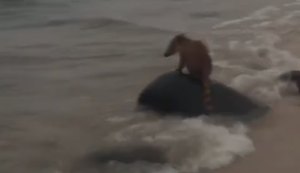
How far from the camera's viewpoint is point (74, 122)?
640 cm

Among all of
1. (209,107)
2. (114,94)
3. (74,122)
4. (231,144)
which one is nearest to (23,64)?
(114,94)

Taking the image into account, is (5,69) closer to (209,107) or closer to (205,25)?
(209,107)

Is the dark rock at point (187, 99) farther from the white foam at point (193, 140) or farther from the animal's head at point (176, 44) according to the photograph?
the animal's head at point (176, 44)

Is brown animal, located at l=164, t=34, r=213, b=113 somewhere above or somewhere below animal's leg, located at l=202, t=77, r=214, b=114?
above

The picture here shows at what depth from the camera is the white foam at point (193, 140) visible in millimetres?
5324

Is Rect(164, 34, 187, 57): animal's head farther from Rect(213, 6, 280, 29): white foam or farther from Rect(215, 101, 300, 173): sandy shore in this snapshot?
Rect(213, 6, 280, 29): white foam

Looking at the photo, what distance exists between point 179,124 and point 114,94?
1.33 metres

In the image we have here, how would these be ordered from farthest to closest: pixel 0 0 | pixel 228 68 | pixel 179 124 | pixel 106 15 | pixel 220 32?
pixel 0 0
pixel 106 15
pixel 220 32
pixel 228 68
pixel 179 124

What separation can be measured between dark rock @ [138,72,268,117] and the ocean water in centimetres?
16

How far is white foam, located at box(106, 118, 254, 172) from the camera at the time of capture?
532cm

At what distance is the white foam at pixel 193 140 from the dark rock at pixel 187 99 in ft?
0.53

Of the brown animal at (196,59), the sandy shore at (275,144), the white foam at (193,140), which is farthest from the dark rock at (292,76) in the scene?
the white foam at (193,140)

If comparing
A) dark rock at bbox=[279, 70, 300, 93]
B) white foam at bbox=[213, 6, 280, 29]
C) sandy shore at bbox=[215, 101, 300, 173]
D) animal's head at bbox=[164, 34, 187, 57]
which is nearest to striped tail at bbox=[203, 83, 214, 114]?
sandy shore at bbox=[215, 101, 300, 173]

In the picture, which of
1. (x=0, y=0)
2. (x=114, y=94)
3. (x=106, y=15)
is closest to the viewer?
(x=114, y=94)
